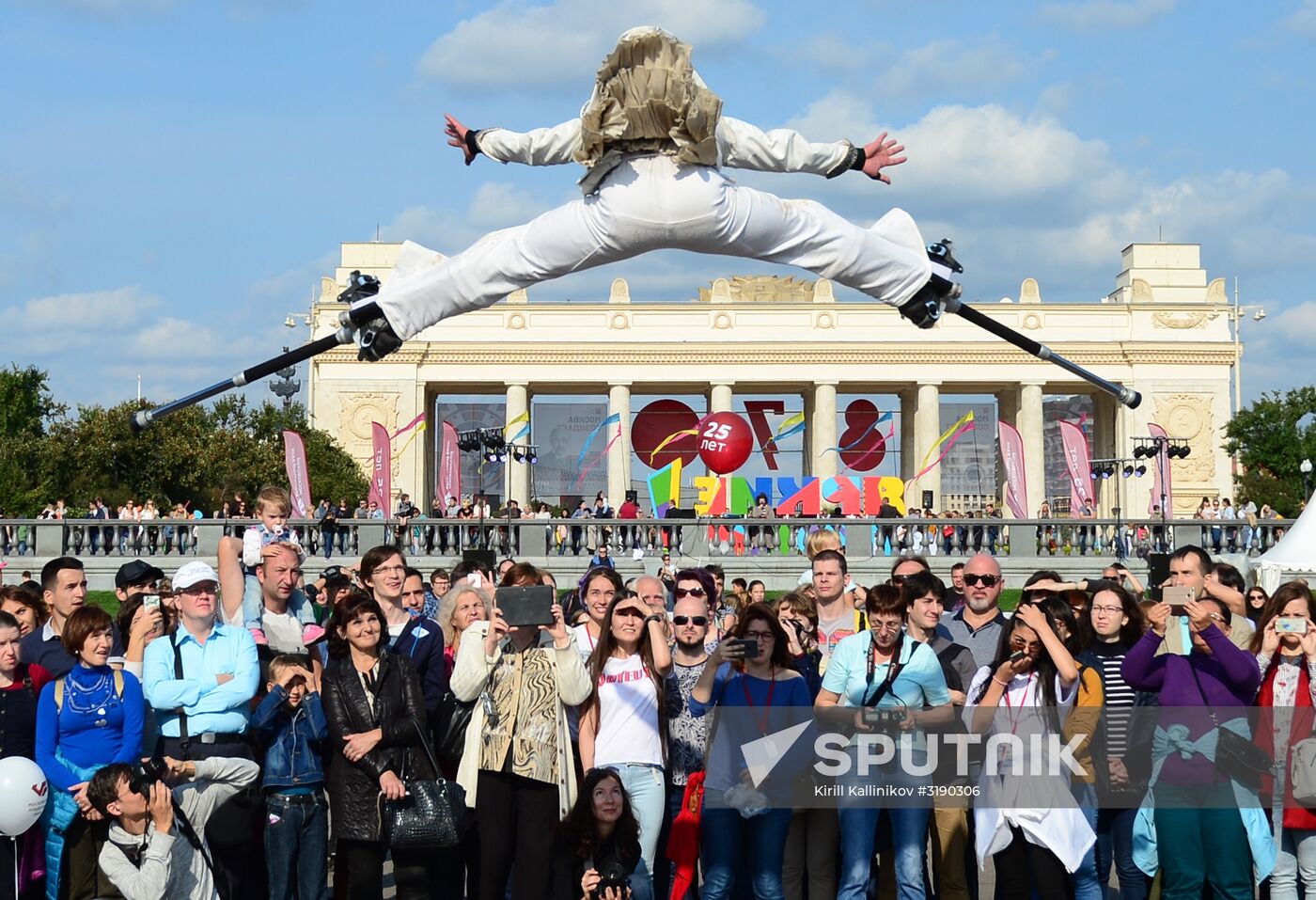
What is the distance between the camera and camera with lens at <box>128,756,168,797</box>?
6.34 m

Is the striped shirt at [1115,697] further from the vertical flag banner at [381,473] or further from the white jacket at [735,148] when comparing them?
the vertical flag banner at [381,473]

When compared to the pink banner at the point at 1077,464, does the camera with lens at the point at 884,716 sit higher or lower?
lower

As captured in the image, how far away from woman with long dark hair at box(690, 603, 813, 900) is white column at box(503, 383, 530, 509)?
44239mm

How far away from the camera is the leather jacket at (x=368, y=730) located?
6637mm

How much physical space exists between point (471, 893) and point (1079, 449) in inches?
1300

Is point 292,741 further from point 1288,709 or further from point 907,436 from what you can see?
point 907,436

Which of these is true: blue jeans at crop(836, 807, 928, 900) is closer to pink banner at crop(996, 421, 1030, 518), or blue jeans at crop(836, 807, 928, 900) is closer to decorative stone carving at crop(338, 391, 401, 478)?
pink banner at crop(996, 421, 1030, 518)

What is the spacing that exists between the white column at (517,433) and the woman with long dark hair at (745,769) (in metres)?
44.2

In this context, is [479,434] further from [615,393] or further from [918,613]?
[615,393]

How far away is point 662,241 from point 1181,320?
58.2 meters

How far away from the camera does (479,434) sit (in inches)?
1073

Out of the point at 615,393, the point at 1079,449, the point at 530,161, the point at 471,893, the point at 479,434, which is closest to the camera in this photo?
the point at 530,161

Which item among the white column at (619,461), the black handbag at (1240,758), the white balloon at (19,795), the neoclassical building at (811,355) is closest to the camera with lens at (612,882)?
the white balloon at (19,795)

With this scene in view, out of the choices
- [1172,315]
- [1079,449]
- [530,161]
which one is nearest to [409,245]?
[530,161]
